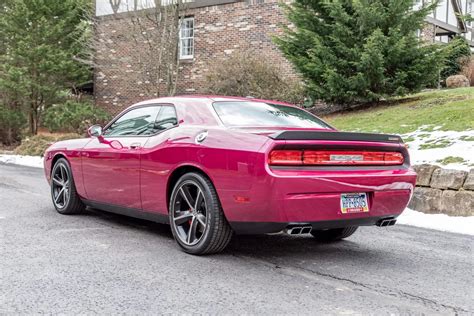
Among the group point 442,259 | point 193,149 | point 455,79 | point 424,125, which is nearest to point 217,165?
point 193,149

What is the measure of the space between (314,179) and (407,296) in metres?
1.11

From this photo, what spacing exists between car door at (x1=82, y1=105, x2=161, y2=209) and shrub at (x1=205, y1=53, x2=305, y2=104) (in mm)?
10085

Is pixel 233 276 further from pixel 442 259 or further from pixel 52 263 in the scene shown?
pixel 442 259

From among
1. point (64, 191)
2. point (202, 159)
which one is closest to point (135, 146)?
point (202, 159)

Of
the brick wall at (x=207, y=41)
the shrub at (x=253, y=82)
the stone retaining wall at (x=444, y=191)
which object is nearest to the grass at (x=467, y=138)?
the stone retaining wall at (x=444, y=191)

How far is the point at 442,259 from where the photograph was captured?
506 cm

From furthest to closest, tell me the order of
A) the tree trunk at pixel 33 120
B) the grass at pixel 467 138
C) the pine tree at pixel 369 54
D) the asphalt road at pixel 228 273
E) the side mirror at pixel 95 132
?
1. the tree trunk at pixel 33 120
2. the pine tree at pixel 369 54
3. the grass at pixel 467 138
4. the side mirror at pixel 95 132
5. the asphalt road at pixel 228 273

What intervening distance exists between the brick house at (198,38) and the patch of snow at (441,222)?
11.9 meters

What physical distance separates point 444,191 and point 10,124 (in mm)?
17593

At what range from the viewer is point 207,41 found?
21.6m

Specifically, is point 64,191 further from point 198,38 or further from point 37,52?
point 198,38

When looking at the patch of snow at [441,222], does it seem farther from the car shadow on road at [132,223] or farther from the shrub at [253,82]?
the shrub at [253,82]

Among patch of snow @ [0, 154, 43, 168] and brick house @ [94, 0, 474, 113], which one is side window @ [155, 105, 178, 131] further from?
brick house @ [94, 0, 474, 113]

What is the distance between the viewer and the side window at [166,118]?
5.42m
